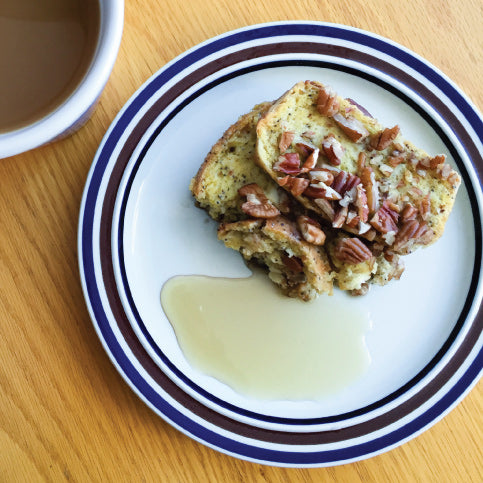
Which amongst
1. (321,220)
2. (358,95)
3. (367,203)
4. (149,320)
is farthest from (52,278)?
(358,95)

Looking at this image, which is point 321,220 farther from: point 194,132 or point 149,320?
point 149,320

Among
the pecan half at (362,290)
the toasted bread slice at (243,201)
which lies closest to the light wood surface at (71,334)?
the toasted bread slice at (243,201)

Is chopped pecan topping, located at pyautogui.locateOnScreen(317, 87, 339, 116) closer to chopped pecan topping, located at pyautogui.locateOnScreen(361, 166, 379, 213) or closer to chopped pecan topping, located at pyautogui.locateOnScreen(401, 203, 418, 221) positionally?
chopped pecan topping, located at pyautogui.locateOnScreen(361, 166, 379, 213)

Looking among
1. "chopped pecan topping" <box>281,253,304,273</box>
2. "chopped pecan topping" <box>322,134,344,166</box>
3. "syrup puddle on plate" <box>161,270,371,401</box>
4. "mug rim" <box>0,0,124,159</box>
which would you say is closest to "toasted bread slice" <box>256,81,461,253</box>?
"chopped pecan topping" <box>322,134,344,166</box>

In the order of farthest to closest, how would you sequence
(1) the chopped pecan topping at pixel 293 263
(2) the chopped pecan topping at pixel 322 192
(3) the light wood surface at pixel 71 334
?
(3) the light wood surface at pixel 71 334, (1) the chopped pecan topping at pixel 293 263, (2) the chopped pecan topping at pixel 322 192

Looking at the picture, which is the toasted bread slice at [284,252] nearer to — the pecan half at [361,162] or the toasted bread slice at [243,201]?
the toasted bread slice at [243,201]

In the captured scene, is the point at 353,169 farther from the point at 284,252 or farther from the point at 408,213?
the point at 284,252

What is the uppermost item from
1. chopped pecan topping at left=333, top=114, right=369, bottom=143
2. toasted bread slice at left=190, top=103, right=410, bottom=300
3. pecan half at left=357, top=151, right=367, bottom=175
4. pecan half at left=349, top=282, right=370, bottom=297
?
chopped pecan topping at left=333, top=114, right=369, bottom=143
